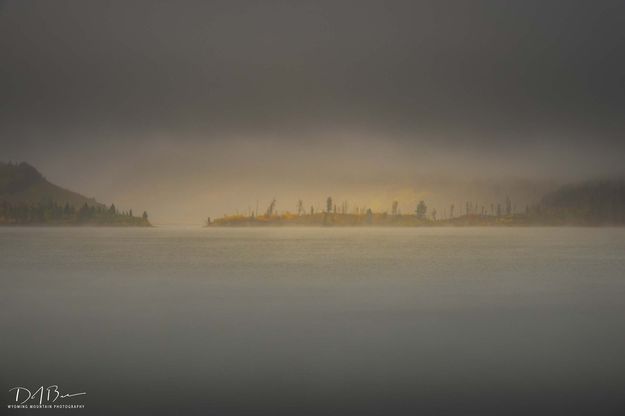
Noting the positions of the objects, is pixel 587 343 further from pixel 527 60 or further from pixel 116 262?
pixel 116 262

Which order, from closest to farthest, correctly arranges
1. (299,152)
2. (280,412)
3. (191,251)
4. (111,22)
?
(280,412)
(111,22)
(299,152)
(191,251)

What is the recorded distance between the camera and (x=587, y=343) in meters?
6.34

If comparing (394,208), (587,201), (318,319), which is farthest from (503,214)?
(318,319)

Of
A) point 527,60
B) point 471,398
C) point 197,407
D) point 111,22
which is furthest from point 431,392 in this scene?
point 111,22

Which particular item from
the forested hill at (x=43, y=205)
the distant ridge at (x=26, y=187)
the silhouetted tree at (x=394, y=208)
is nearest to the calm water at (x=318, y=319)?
the forested hill at (x=43, y=205)

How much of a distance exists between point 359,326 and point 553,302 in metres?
2.58

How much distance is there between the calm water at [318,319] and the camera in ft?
19.0

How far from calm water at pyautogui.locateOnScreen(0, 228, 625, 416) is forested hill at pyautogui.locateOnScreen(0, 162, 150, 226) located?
6.0 inches

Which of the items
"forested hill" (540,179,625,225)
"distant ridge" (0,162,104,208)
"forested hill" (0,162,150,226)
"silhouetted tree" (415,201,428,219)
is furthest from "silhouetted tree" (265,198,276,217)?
"forested hill" (540,179,625,225)

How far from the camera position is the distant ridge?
6.15 m

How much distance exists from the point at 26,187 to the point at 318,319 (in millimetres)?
3913

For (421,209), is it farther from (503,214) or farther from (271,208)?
(271,208)

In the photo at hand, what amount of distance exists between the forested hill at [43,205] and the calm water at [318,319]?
6.0 inches

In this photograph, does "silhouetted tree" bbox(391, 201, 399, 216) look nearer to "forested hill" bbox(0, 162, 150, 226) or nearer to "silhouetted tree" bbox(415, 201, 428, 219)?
"silhouetted tree" bbox(415, 201, 428, 219)
